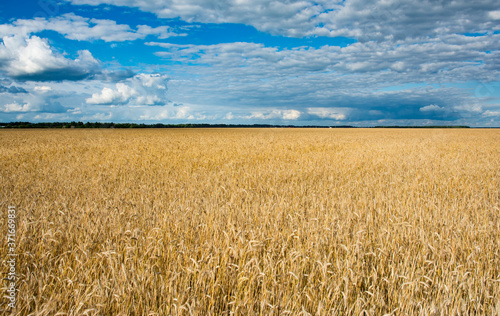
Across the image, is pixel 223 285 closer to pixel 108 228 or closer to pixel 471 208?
pixel 108 228

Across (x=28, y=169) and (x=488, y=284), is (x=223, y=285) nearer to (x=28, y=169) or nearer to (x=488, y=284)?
(x=488, y=284)

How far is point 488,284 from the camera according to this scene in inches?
103

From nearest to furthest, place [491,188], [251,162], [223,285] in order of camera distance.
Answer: [223,285] < [491,188] < [251,162]

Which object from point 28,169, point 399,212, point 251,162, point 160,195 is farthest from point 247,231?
point 28,169

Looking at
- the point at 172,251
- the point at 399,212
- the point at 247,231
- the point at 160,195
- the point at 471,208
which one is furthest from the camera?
the point at 160,195

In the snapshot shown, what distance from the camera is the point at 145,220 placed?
14.2ft

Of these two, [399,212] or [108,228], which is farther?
[399,212]

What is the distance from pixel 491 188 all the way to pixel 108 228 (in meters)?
8.86

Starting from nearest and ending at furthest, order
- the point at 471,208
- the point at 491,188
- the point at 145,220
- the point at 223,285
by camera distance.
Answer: the point at 223,285, the point at 145,220, the point at 471,208, the point at 491,188

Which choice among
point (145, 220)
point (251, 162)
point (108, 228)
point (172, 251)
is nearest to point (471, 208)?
point (172, 251)

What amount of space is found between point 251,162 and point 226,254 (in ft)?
28.9

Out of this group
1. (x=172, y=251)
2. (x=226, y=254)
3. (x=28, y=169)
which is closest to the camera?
(x=226, y=254)

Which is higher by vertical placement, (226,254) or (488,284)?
(226,254)

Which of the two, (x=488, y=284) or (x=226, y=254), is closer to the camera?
(x=488, y=284)
